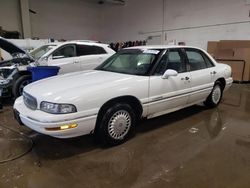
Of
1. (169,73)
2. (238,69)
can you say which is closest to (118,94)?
(169,73)

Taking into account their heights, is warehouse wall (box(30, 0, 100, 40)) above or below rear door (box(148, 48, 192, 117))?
above

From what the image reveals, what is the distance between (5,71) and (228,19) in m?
8.74

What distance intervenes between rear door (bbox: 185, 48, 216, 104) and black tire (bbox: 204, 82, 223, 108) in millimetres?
233

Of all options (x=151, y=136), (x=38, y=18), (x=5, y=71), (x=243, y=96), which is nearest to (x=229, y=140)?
(x=151, y=136)

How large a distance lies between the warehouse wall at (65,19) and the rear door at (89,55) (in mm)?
7241

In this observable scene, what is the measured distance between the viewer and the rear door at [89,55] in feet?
20.4

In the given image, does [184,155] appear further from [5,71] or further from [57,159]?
[5,71]

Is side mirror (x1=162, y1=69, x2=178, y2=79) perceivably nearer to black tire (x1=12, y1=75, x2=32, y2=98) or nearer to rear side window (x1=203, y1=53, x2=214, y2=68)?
rear side window (x1=203, y1=53, x2=214, y2=68)

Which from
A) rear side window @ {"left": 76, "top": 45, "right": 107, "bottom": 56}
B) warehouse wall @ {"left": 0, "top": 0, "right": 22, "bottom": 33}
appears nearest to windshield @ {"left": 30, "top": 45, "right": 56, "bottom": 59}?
rear side window @ {"left": 76, "top": 45, "right": 107, "bottom": 56}

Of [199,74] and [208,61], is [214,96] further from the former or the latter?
[199,74]

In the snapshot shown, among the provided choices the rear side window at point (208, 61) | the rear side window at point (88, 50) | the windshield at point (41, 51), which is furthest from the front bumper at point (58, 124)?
the windshield at point (41, 51)

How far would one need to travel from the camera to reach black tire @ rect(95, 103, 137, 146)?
2.78 metres

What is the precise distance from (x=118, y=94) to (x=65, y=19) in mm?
12124

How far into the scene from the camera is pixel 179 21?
11.3 meters
